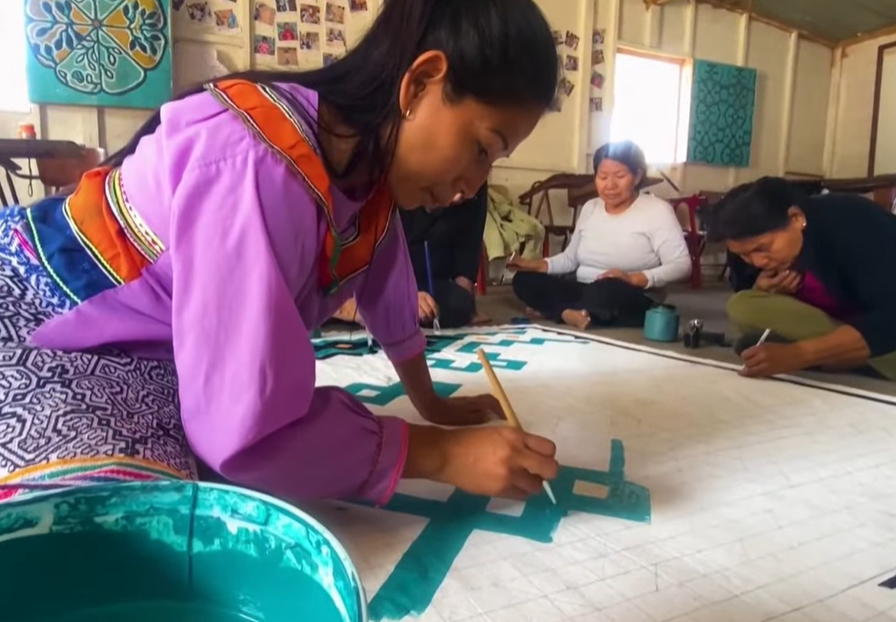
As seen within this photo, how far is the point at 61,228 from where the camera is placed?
613 mm

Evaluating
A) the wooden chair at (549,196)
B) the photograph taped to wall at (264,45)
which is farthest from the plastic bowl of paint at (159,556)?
the wooden chair at (549,196)

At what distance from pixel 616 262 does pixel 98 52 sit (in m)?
2.32

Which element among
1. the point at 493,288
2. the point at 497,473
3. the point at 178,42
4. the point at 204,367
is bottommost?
the point at 493,288

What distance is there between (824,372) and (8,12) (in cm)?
319

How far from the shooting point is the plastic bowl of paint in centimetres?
28

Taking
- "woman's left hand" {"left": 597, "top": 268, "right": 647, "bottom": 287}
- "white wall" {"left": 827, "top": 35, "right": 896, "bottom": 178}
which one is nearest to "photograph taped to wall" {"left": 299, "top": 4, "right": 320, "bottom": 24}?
"woman's left hand" {"left": 597, "top": 268, "right": 647, "bottom": 287}

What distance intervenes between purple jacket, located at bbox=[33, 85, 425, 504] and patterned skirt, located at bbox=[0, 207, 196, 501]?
3cm

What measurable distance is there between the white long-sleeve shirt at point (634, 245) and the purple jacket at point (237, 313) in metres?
1.85

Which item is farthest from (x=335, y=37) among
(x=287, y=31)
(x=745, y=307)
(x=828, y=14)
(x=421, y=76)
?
(x=828, y=14)

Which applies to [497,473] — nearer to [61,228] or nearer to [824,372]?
[61,228]

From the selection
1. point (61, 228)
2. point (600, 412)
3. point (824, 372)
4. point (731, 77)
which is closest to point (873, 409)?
point (824, 372)

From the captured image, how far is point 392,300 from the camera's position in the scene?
34.5 inches

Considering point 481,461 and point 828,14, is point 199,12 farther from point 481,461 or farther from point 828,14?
point 828,14

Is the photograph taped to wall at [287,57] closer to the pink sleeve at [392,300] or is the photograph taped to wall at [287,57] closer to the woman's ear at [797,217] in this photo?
the woman's ear at [797,217]
